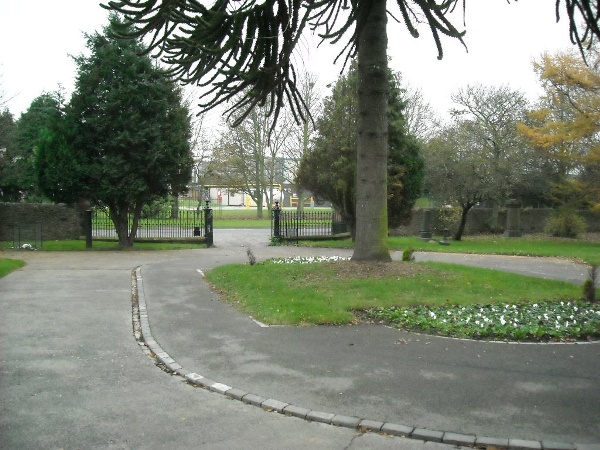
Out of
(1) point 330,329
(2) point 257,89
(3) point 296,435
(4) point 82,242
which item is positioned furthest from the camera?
(4) point 82,242

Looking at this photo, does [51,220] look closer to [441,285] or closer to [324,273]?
[324,273]

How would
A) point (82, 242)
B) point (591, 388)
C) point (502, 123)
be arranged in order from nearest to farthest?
point (591, 388) < point (82, 242) < point (502, 123)

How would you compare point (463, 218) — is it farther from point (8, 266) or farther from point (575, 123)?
point (8, 266)

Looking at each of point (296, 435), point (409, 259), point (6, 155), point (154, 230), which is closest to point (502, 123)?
point (154, 230)

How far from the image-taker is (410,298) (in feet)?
31.7

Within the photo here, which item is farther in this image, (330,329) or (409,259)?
(409,259)

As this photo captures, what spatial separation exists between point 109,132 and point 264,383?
56.9 feet

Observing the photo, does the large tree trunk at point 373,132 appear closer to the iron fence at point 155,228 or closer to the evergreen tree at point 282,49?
the evergreen tree at point 282,49

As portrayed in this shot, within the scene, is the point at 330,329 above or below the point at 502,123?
below

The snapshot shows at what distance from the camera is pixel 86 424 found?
4.73 metres

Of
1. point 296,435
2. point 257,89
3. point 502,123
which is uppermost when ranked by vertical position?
point 502,123

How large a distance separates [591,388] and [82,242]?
23.8m

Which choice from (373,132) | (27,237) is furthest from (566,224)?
(27,237)

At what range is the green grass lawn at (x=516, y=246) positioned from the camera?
70.5ft
